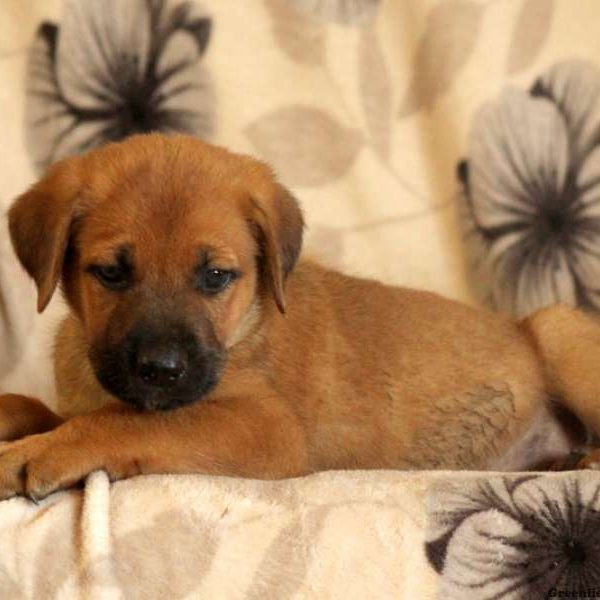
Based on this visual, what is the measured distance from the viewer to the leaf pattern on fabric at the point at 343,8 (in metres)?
3.31

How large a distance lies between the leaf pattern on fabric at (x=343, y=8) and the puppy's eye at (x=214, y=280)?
1307mm

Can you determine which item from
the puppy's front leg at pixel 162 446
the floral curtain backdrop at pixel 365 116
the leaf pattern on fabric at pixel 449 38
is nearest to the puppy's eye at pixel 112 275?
the puppy's front leg at pixel 162 446

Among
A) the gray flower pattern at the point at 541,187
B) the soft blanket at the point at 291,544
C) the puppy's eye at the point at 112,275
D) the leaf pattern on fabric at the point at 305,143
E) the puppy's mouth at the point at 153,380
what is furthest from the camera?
the leaf pattern on fabric at the point at 305,143

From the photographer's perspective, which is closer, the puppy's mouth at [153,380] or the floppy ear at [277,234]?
the puppy's mouth at [153,380]

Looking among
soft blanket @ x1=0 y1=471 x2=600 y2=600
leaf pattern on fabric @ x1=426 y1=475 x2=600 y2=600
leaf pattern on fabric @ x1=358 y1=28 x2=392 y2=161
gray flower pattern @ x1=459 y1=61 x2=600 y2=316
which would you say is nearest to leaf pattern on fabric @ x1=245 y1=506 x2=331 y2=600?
soft blanket @ x1=0 y1=471 x2=600 y2=600

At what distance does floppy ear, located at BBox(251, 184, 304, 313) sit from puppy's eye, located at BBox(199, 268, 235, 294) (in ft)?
0.39

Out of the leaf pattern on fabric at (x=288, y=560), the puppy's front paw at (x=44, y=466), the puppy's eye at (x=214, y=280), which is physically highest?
the puppy's eye at (x=214, y=280)

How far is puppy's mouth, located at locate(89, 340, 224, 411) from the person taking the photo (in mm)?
2146

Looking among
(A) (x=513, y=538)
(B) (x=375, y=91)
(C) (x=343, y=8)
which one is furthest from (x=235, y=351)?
(C) (x=343, y=8)

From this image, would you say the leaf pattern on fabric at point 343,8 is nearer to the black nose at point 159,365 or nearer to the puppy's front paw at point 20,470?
the black nose at point 159,365

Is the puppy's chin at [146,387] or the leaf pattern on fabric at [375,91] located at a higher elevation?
the leaf pattern on fabric at [375,91]

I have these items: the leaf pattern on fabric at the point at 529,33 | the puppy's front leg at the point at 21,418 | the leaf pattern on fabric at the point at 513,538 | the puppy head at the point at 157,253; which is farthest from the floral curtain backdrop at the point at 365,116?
the leaf pattern on fabric at the point at 513,538

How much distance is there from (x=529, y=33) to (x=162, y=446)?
6.28 ft

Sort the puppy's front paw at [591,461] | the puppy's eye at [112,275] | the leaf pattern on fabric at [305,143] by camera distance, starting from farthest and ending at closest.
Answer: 1. the leaf pattern on fabric at [305,143]
2. the puppy's front paw at [591,461]
3. the puppy's eye at [112,275]
